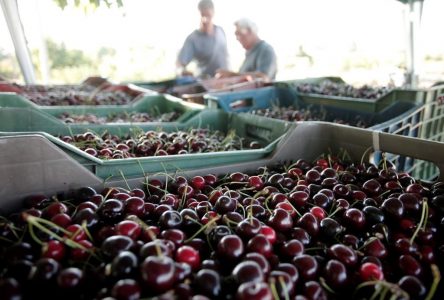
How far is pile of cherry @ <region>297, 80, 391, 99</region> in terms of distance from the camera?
9.24 ft

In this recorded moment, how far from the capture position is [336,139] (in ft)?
5.66

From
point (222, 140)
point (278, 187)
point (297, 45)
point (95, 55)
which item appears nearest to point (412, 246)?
point (278, 187)

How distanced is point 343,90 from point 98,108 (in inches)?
79.3

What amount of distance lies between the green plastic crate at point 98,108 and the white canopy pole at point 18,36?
1009 millimetres

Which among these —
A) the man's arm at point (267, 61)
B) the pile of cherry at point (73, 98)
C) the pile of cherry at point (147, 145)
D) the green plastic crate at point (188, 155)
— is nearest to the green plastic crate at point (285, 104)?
the green plastic crate at point (188, 155)

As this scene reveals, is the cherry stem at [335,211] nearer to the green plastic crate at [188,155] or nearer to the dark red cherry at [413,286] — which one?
the dark red cherry at [413,286]

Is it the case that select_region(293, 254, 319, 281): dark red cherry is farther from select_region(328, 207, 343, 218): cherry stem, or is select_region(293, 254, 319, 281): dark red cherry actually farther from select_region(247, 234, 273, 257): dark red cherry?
select_region(328, 207, 343, 218): cherry stem

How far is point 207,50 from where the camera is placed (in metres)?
4.61

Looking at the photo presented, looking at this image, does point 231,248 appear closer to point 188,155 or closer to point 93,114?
point 188,155

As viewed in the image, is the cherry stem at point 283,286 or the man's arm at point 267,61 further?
the man's arm at point 267,61

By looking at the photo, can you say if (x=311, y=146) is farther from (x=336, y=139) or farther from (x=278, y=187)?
(x=278, y=187)

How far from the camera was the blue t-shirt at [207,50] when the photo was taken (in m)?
4.55

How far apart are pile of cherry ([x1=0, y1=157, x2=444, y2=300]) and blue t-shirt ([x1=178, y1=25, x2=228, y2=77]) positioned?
3.52 metres

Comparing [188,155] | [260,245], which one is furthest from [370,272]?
[188,155]
